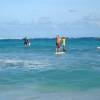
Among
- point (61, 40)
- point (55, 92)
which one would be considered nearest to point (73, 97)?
point (55, 92)

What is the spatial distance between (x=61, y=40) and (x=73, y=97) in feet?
84.6

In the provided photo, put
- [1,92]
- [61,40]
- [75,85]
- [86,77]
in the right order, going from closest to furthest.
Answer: [1,92] → [75,85] → [86,77] → [61,40]

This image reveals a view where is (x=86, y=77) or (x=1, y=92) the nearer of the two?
(x=1, y=92)

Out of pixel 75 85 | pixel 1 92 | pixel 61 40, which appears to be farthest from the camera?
pixel 61 40

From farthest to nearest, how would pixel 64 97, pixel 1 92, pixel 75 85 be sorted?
pixel 75 85 → pixel 1 92 → pixel 64 97

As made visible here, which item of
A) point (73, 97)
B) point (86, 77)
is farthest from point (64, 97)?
point (86, 77)

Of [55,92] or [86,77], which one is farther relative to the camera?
[86,77]

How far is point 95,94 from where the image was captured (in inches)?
546

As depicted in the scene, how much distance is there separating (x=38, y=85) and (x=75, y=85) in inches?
56.5

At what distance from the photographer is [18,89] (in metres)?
15.1

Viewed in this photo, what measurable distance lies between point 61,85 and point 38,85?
2.93ft

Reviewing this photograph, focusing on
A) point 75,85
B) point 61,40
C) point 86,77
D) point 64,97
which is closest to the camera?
point 64,97

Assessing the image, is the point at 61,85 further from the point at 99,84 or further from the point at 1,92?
the point at 1,92

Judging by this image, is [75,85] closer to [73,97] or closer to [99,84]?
[99,84]
